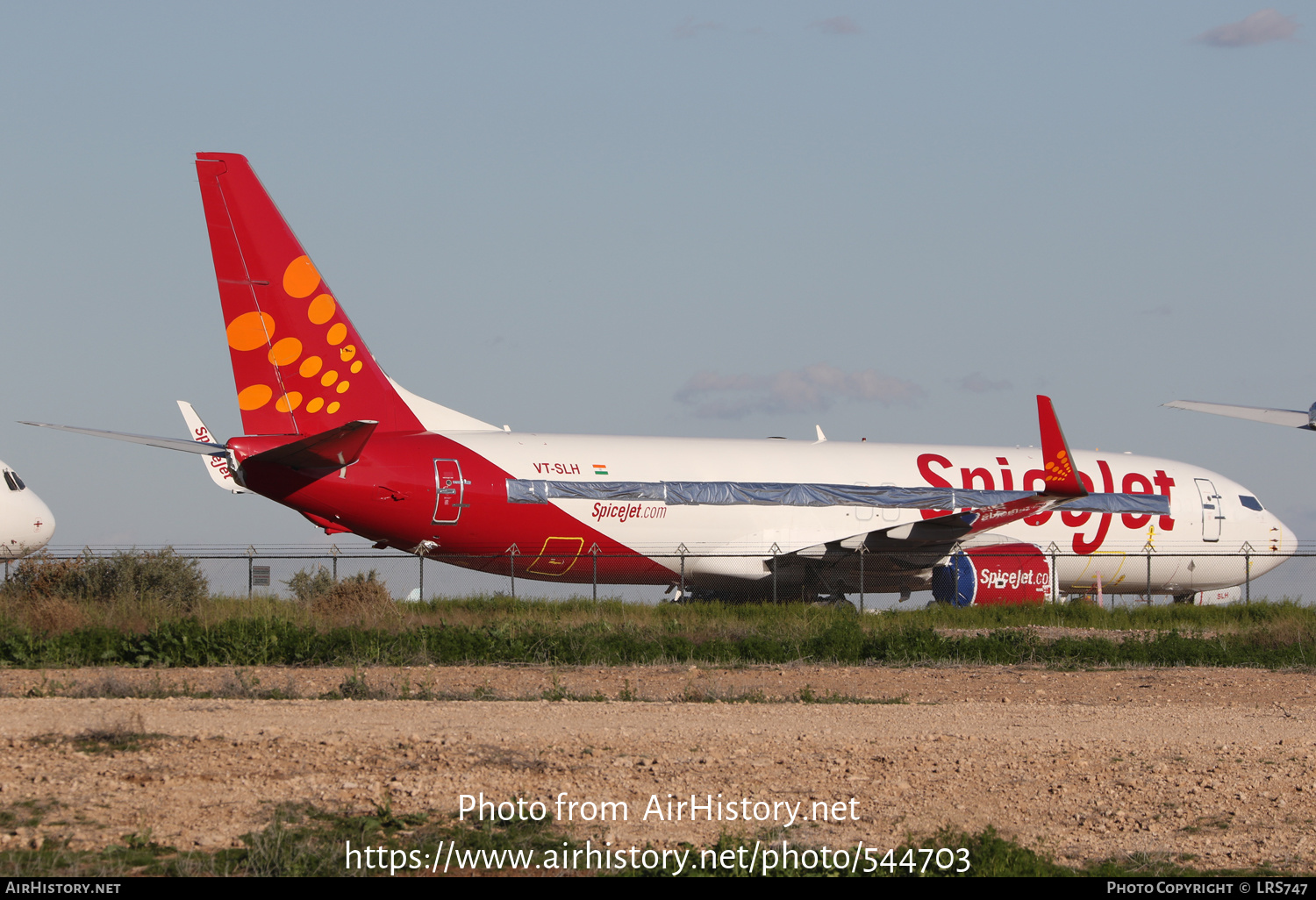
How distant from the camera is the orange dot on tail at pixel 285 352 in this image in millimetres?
23328

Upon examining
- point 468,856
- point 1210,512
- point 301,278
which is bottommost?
point 468,856

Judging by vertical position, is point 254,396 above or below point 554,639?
above

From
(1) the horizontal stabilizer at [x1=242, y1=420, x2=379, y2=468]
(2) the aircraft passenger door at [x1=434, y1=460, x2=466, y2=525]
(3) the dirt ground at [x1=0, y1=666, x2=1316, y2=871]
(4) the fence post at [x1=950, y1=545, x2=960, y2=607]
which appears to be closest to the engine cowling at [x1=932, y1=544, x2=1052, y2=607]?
(4) the fence post at [x1=950, y1=545, x2=960, y2=607]

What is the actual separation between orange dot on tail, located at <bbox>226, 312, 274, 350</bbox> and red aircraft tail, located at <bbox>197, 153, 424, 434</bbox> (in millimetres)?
15

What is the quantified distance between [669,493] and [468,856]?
1908 cm

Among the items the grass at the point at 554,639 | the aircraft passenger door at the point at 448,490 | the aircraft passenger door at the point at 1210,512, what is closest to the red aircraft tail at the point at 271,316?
the aircraft passenger door at the point at 448,490

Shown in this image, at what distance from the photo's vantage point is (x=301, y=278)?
77.0ft

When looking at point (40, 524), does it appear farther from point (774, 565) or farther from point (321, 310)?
point (774, 565)

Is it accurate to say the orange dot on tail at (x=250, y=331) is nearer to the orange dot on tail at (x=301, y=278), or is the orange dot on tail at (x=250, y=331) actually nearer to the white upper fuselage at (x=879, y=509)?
the orange dot on tail at (x=301, y=278)

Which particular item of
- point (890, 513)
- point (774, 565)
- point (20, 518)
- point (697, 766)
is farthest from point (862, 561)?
point (20, 518)

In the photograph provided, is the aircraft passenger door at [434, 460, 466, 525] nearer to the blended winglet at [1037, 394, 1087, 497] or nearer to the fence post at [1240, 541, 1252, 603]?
the blended winglet at [1037, 394, 1087, 497]

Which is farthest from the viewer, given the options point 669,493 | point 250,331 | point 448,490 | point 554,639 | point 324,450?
point 669,493

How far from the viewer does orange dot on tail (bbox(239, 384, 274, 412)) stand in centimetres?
2322
